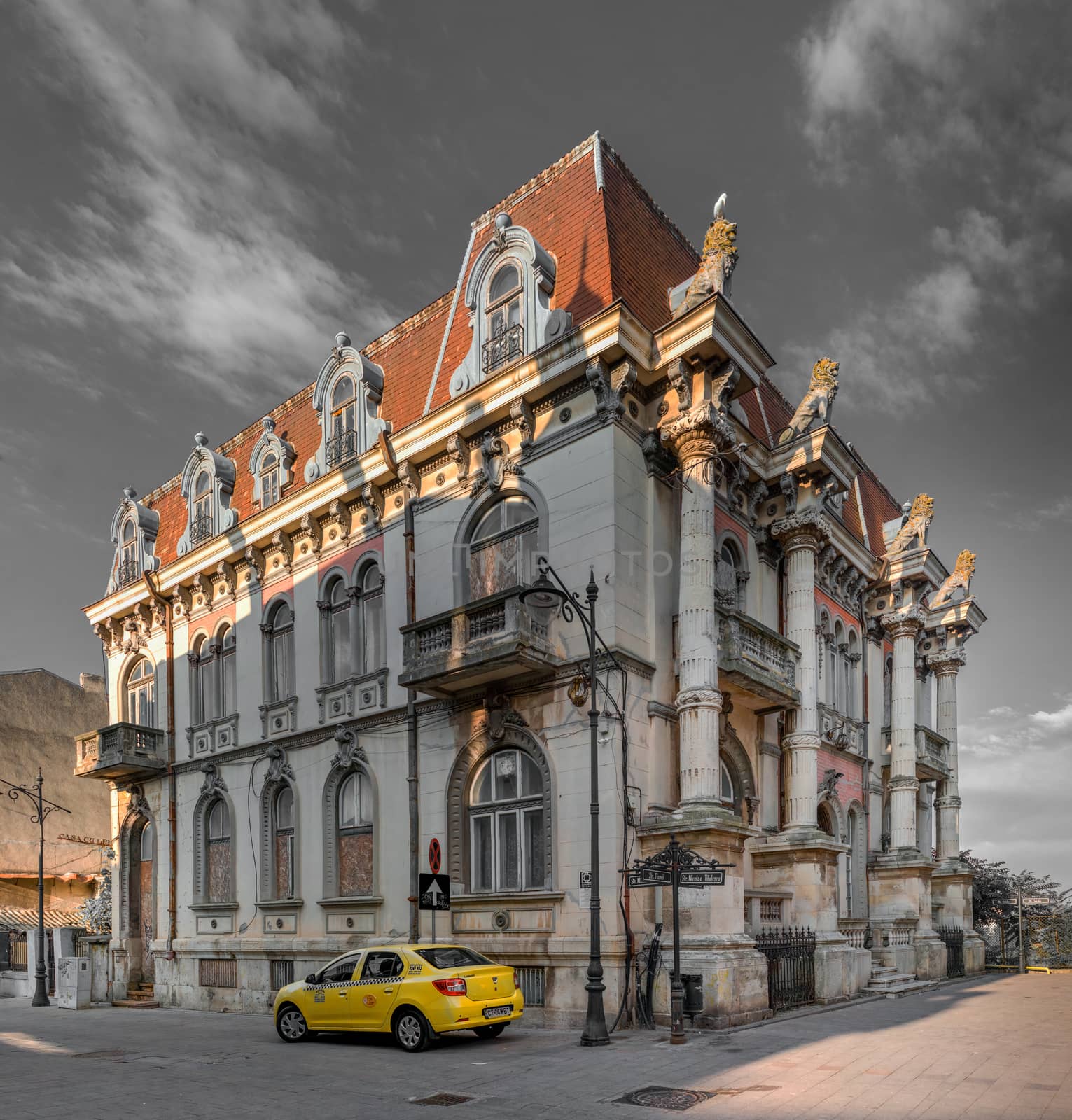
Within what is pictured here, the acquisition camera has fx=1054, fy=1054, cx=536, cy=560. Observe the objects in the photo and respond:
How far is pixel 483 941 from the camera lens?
18672mm

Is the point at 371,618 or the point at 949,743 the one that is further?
the point at 949,743

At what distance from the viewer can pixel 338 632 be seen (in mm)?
24234

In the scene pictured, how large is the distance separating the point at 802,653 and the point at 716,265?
27.3ft

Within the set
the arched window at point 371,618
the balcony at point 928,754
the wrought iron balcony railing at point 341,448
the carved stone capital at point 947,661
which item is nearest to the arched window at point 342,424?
the wrought iron balcony railing at point 341,448

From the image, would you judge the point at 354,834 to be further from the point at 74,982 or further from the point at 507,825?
the point at 74,982

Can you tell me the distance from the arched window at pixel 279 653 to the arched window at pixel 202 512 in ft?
13.7

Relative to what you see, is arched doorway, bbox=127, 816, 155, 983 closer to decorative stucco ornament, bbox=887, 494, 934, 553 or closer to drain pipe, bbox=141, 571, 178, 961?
drain pipe, bbox=141, 571, 178, 961

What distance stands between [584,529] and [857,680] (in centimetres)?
1287

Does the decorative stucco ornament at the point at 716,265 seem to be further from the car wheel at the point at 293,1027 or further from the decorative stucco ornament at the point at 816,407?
the car wheel at the point at 293,1027

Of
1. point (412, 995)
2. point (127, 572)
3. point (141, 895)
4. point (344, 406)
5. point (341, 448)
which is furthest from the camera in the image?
point (127, 572)

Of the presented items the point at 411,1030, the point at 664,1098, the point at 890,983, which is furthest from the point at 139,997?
the point at 664,1098

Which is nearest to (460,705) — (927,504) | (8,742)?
(927,504)

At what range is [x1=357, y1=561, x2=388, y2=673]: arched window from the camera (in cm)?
2316

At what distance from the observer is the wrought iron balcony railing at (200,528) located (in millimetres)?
28906
